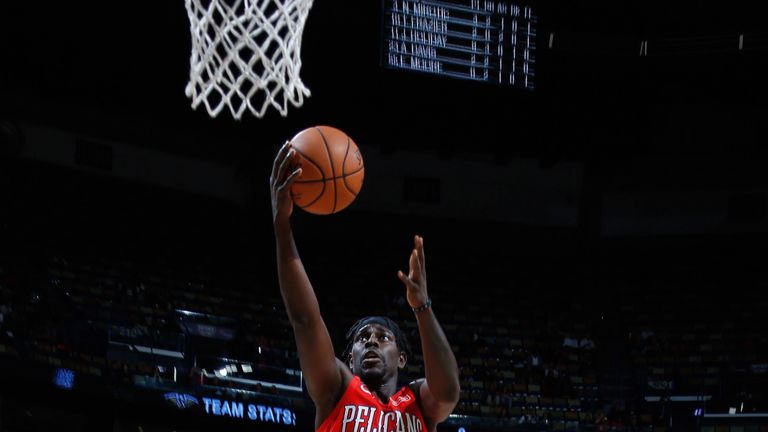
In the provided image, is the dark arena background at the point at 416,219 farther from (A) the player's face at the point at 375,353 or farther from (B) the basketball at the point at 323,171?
(A) the player's face at the point at 375,353

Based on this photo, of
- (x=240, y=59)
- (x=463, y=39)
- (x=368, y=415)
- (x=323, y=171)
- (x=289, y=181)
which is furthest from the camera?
(x=463, y=39)

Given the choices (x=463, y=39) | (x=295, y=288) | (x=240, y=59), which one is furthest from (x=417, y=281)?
(x=463, y=39)

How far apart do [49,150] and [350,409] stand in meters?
12.1

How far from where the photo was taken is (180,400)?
10211mm

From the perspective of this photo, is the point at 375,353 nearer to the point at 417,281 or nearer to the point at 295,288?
the point at 417,281

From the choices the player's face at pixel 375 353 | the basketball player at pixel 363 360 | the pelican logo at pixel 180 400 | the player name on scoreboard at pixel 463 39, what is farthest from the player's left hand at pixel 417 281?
the pelican logo at pixel 180 400

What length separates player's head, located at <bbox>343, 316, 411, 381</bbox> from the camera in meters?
3.53

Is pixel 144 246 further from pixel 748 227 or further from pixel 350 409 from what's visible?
pixel 350 409

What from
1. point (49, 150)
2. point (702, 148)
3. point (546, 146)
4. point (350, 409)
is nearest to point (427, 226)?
point (546, 146)

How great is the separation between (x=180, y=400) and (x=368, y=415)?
7.16 m

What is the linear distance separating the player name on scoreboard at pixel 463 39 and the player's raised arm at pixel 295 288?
6680mm

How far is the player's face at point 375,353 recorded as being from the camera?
3523mm

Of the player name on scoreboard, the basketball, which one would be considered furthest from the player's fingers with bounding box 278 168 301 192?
the player name on scoreboard

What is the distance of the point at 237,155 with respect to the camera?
16.1 m
